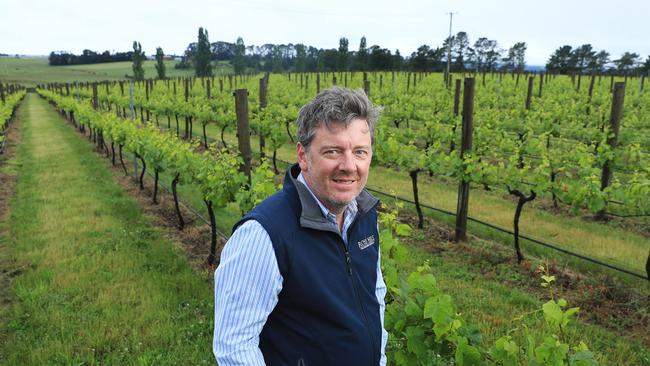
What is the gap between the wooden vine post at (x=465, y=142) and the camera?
278 inches

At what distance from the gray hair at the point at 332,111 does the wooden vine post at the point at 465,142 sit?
571 cm

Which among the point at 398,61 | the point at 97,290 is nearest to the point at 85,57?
the point at 398,61

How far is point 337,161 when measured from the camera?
174 centimetres

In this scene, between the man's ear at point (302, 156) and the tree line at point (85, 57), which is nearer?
the man's ear at point (302, 156)

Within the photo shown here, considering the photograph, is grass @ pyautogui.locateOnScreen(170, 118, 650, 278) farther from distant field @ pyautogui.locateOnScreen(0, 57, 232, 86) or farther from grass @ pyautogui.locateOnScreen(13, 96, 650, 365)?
distant field @ pyautogui.locateOnScreen(0, 57, 232, 86)

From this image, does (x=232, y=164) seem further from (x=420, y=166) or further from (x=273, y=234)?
(x=273, y=234)

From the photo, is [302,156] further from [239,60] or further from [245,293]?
[239,60]

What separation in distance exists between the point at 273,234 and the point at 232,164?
459cm

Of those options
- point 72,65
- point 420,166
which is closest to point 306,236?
point 420,166

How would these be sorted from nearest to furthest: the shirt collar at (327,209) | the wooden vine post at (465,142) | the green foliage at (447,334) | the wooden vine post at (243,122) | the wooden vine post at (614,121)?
the shirt collar at (327,209), the green foliage at (447,334), the wooden vine post at (243,122), the wooden vine post at (465,142), the wooden vine post at (614,121)

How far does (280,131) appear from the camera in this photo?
12.8 m

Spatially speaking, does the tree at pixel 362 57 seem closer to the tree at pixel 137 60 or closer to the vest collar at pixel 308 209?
the tree at pixel 137 60

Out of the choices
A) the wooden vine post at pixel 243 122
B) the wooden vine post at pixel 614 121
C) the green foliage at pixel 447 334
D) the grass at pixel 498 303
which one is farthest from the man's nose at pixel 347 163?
the wooden vine post at pixel 614 121

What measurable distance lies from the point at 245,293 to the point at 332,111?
0.72m
